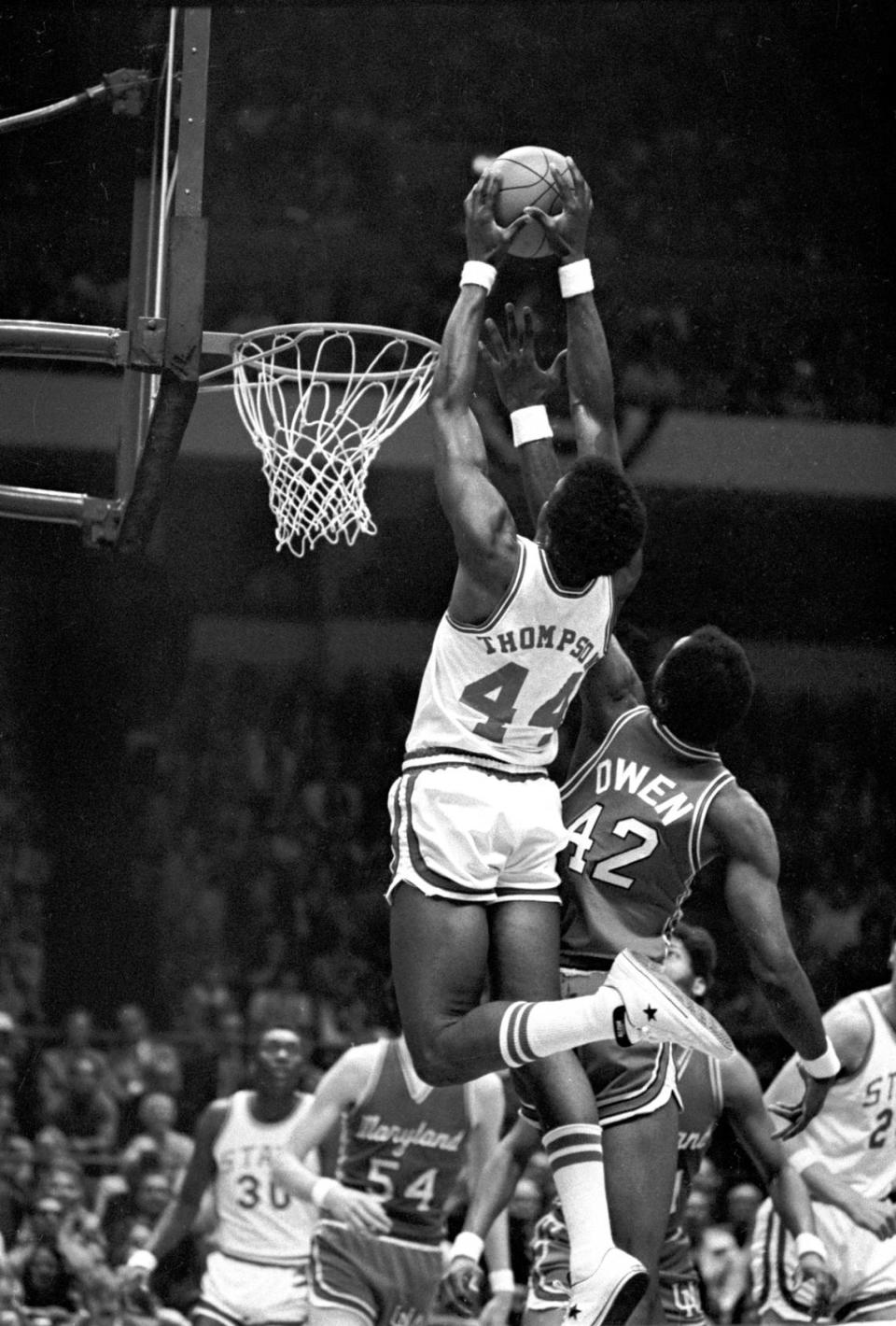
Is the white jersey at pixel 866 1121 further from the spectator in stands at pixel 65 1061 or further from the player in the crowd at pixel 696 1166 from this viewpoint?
the spectator in stands at pixel 65 1061

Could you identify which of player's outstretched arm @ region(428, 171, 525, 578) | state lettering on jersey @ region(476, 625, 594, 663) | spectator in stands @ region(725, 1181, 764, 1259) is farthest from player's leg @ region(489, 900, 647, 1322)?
spectator in stands @ region(725, 1181, 764, 1259)

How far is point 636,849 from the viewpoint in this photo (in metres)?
4.83

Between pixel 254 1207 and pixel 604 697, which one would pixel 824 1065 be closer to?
pixel 604 697

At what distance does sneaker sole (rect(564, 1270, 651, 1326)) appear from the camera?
414 cm

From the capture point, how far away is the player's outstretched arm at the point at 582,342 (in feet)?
16.2

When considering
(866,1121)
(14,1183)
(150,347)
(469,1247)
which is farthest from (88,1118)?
(150,347)

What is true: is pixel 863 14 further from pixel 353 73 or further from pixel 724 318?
pixel 353 73

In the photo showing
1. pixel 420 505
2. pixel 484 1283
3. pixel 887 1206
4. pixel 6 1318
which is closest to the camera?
pixel 887 1206

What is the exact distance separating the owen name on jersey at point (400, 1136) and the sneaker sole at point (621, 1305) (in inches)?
108

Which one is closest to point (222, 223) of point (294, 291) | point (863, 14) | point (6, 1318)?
point (294, 291)

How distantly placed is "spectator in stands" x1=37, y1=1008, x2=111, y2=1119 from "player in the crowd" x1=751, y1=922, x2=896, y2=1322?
14.7 feet

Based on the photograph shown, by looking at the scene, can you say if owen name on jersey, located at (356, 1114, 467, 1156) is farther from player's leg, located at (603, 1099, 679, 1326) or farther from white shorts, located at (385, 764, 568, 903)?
white shorts, located at (385, 764, 568, 903)

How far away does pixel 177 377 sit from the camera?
557 centimetres

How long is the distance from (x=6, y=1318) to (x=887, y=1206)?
3831 mm
